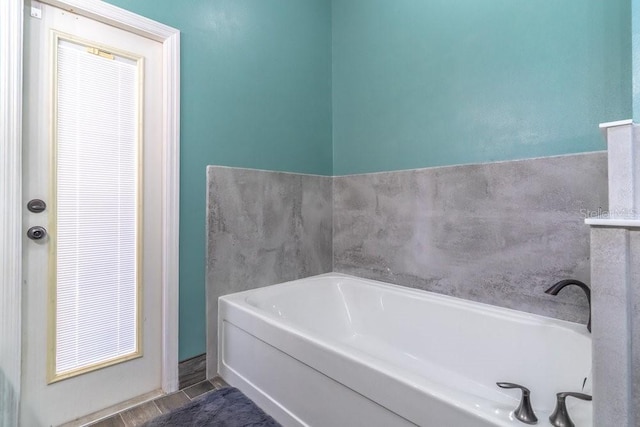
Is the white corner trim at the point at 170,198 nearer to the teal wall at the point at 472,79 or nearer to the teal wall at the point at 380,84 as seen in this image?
the teal wall at the point at 380,84

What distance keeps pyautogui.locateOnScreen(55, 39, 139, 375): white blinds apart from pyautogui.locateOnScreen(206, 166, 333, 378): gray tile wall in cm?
41

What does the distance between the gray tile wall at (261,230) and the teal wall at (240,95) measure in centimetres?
7

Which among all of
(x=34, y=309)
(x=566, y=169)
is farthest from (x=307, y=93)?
(x=34, y=309)

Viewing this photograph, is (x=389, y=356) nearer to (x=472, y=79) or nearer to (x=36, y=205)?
(x=472, y=79)

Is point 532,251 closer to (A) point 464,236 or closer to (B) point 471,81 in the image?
(A) point 464,236

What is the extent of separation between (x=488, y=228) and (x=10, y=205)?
7.26ft

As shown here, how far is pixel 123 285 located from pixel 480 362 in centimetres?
186

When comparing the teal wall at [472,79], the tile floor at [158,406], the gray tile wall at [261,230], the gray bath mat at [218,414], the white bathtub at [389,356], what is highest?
the teal wall at [472,79]

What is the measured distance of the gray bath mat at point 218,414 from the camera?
139 centimetres

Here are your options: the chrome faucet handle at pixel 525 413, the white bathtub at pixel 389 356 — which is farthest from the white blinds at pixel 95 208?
the chrome faucet handle at pixel 525 413

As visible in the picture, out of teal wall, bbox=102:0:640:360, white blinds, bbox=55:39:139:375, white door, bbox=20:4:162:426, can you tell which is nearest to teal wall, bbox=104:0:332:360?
teal wall, bbox=102:0:640:360

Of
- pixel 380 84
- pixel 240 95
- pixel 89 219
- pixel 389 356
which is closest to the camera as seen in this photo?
pixel 89 219

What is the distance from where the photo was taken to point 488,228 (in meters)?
1.61

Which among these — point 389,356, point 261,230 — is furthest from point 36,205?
point 389,356
